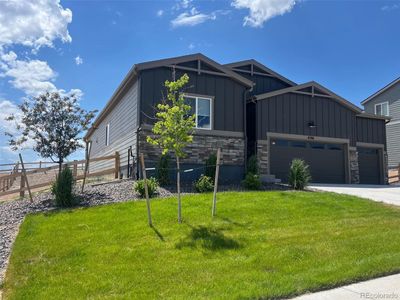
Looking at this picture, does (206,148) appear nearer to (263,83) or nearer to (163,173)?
(163,173)

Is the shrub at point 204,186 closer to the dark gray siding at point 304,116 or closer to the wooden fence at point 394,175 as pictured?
the dark gray siding at point 304,116

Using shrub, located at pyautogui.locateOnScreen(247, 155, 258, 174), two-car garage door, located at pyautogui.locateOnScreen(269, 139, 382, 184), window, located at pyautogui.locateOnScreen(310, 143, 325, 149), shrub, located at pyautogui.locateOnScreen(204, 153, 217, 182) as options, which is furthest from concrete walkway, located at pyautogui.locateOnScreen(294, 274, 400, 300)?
window, located at pyautogui.locateOnScreen(310, 143, 325, 149)

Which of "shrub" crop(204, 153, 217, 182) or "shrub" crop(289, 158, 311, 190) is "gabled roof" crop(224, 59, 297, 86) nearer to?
"shrub" crop(204, 153, 217, 182)

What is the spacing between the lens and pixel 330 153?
19438 mm

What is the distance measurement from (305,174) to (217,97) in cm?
493

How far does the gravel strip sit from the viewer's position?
345 inches

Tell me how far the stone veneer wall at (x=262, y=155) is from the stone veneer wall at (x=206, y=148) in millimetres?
901

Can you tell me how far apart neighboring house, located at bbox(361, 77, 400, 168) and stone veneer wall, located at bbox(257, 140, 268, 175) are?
14092 mm

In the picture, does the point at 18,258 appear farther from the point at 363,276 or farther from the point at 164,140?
the point at 363,276

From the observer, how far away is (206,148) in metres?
15.7

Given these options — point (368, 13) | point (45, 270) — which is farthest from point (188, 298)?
point (368, 13)

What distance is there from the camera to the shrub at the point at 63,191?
1106 cm

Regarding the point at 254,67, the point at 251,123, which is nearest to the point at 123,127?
the point at 251,123

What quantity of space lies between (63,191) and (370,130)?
1740cm
